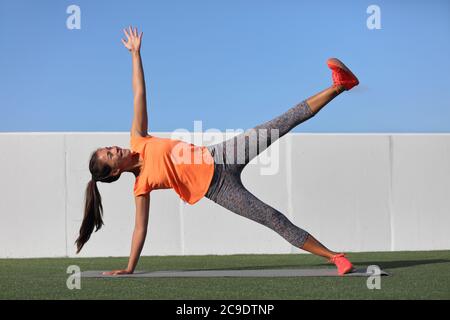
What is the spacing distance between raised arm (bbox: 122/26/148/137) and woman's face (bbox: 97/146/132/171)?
0.56 ft

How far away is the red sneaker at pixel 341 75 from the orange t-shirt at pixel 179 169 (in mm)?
1001

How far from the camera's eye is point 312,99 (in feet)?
13.8

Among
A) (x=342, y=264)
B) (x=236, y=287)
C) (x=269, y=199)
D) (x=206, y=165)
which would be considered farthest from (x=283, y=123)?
(x=269, y=199)

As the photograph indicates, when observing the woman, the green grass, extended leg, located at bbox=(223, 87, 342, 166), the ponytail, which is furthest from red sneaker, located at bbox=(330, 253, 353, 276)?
the ponytail

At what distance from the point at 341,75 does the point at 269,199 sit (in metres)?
3.28

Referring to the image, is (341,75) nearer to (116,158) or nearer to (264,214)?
(264,214)

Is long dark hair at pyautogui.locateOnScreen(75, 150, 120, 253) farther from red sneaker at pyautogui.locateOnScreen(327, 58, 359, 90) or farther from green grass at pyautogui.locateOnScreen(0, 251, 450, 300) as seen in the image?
red sneaker at pyautogui.locateOnScreen(327, 58, 359, 90)

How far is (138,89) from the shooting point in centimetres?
439

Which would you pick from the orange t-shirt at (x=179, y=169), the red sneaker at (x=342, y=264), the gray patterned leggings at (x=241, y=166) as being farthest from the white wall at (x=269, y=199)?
the red sneaker at (x=342, y=264)

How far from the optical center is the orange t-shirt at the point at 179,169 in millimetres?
4293

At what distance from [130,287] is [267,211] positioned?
1018mm

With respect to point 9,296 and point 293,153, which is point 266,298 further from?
point 293,153

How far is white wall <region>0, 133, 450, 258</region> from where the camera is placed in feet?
23.5
